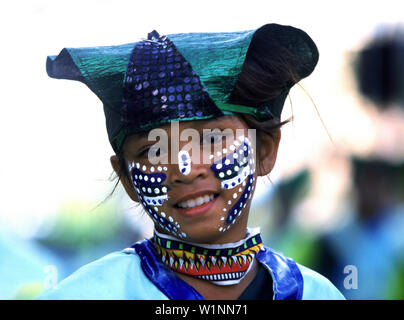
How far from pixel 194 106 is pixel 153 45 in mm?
243

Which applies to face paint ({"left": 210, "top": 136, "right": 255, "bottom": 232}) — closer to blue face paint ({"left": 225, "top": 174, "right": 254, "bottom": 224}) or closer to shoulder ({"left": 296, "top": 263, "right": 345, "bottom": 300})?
blue face paint ({"left": 225, "top": 174, "right": 254, "bottom": 224})

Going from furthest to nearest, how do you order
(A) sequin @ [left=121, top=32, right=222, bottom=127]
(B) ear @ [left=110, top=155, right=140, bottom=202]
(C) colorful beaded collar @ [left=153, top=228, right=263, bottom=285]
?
1. (B) ear @ [left=110, top=155, right=140, bottom=202]
2. (C) colorful beaded collar @ [left=153, top=228, right=263, bottom=285]
3. (A) sequin @ [left=121, top=32, right=222, bottom=127]

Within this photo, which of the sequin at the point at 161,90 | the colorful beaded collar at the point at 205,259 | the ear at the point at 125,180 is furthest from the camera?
the ear at the point at 125,180

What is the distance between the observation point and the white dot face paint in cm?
154

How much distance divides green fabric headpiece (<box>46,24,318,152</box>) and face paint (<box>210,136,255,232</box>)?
0.36 feet

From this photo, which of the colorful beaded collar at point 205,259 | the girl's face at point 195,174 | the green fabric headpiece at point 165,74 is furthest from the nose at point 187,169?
the colorful beaded collar at point 205,259


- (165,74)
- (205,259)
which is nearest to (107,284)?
(205,259)

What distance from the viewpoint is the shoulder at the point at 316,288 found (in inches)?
69.7

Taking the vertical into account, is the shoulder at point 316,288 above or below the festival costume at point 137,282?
below

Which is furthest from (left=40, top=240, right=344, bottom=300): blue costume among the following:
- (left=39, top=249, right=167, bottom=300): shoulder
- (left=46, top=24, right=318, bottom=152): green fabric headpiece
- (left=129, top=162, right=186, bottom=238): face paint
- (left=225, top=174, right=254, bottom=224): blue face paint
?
(left=46, top=24, right=318, bottom=152): green fabric headpiece

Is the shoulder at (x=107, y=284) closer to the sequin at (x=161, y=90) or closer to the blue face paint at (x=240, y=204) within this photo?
the blue face paint at (x=240, y=204)

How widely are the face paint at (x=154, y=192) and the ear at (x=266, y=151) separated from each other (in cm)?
33

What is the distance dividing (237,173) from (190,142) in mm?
167
